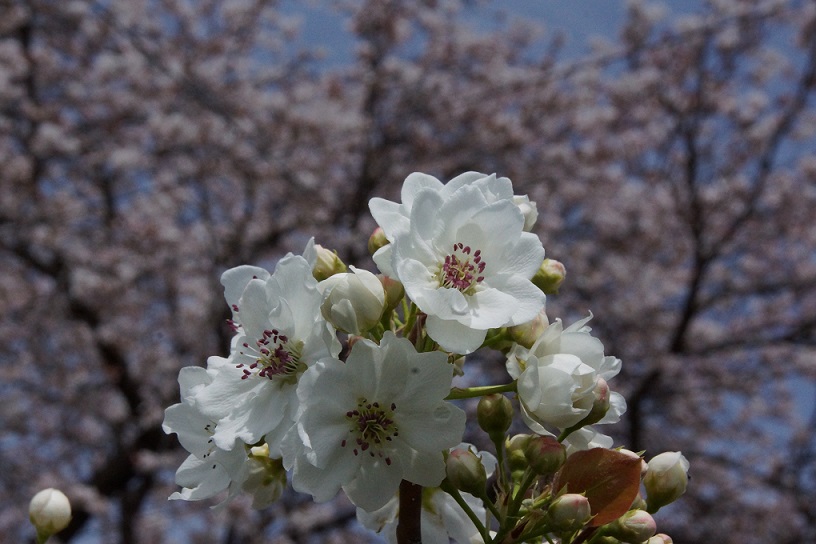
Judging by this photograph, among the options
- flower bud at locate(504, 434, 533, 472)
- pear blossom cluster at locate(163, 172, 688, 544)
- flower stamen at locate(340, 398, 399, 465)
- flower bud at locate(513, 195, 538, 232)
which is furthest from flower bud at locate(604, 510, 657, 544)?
flower bud at locate(513, 195, 538, 232)

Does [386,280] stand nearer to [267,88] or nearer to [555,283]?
[555,283]

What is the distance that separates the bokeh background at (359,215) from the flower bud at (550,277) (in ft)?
17.5

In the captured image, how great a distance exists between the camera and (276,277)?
2.72ft

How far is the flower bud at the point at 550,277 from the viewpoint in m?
0.92

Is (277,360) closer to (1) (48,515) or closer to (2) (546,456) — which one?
(2) (546,456)

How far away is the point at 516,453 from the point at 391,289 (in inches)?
9.2

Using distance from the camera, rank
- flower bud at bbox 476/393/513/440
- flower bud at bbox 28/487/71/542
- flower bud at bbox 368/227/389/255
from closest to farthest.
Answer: flower bud at bbox 476/393/513/440 → flower bud at bbox 368/227/389/255 → flower bud at bbox 28/487/71/542

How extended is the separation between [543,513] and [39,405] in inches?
317

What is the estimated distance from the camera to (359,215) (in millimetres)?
7121

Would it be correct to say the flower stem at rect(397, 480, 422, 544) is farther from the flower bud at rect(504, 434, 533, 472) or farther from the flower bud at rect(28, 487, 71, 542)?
the flower bud at rect(28, 487, 71, 542)

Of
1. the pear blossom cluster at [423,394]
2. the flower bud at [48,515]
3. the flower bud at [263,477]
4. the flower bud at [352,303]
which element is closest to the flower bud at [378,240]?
the pear blossom cluster at [423,394]

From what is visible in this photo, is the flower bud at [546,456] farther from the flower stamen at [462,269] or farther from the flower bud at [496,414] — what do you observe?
the flower stamen at [462,269]

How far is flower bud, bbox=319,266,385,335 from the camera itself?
2.53 ft

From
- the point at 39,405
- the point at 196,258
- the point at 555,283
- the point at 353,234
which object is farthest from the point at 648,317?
the point at 555,283
